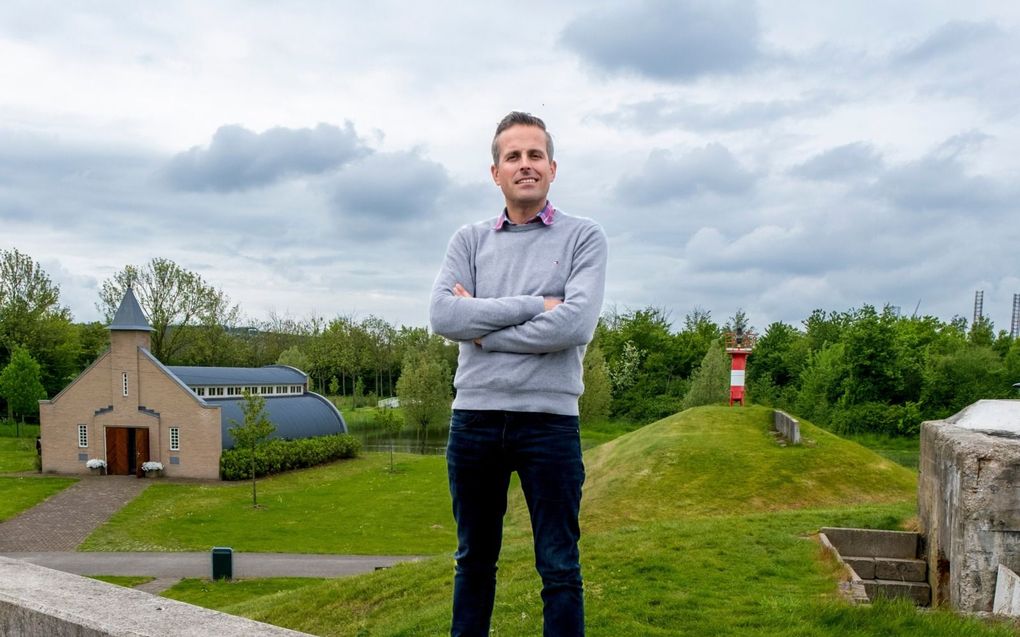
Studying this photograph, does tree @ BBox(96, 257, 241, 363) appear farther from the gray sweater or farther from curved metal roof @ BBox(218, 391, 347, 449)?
the gray sweater

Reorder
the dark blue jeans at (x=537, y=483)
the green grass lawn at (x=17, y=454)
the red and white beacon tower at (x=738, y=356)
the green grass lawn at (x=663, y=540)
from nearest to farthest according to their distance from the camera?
the dark blue jeans at (x=537, y=483)
the green grass lawn at (x=663, y=540)
the red and white beacon tower at (x=738, y=356)
the green grass lawn at (x=17, y=454)

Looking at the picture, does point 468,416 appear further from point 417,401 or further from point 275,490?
point 417,401

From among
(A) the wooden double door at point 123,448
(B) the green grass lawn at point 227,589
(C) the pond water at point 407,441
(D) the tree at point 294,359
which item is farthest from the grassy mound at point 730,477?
(D) the tree at point 294,359

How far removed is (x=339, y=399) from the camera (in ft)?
239

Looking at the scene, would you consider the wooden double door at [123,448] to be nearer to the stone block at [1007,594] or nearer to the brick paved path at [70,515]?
the brick paved path at [70,515]

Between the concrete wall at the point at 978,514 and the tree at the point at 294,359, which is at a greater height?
the concrete wall at the point at 978,514

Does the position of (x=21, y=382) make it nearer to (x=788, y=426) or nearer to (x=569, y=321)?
(x=788, y=426)

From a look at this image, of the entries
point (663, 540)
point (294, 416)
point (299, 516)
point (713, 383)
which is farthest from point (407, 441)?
point (663, 540)

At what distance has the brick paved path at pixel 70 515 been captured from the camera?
23.9 m

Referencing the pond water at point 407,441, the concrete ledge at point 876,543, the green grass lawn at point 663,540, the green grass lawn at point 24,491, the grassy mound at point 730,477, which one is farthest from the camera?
the pond water at point 407,441

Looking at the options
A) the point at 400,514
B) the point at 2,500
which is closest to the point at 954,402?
the point at 400,514

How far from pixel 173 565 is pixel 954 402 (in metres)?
47.1

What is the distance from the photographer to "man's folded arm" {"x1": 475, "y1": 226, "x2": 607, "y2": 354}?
3.26 meters

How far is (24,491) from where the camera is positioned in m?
32.3
